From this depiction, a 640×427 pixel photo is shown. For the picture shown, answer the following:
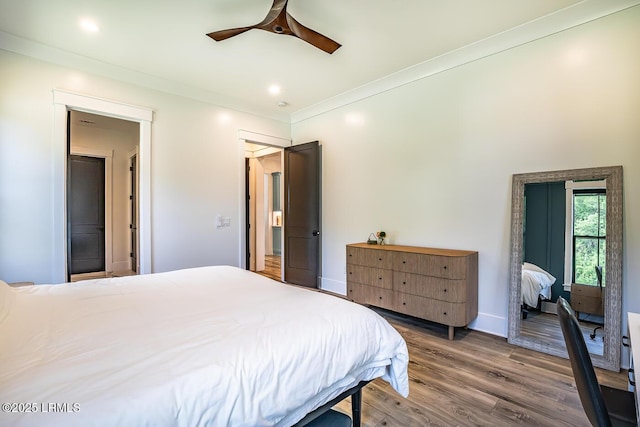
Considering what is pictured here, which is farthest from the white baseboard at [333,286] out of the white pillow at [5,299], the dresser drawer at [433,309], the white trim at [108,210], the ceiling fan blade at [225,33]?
the white trim at [108,210]

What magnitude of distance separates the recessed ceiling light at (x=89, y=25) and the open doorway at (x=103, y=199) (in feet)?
9.59

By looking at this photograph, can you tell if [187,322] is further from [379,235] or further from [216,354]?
[379,235]

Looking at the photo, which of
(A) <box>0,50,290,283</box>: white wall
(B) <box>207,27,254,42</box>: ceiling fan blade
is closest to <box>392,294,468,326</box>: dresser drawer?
(A) <box>0,50,290,283</box>: white wall

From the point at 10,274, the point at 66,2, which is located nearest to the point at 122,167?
the point at 10,274

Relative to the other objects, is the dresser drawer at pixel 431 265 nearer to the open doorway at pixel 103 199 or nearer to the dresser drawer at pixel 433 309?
the dresser drawer at pixel 433 309

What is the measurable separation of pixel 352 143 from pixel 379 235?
1.40 metres

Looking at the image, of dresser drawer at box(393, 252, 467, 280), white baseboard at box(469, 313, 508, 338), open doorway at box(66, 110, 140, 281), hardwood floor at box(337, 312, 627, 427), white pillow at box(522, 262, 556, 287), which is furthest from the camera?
open doorway at box(66, 110, 140, 281)

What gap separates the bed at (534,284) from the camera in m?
2.71

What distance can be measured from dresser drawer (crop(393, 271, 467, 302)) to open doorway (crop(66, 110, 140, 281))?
4723 mm

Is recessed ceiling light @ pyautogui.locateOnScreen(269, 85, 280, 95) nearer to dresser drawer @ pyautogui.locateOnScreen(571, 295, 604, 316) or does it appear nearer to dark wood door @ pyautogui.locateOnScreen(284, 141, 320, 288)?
dark wood door @ pyautogui.locateOnScreen(284, 141, 320, 288)

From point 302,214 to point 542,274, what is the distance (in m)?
3.13

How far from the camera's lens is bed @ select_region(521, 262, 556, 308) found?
271cm

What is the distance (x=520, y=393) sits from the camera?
2.03 metres

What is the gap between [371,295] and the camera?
3520mm
